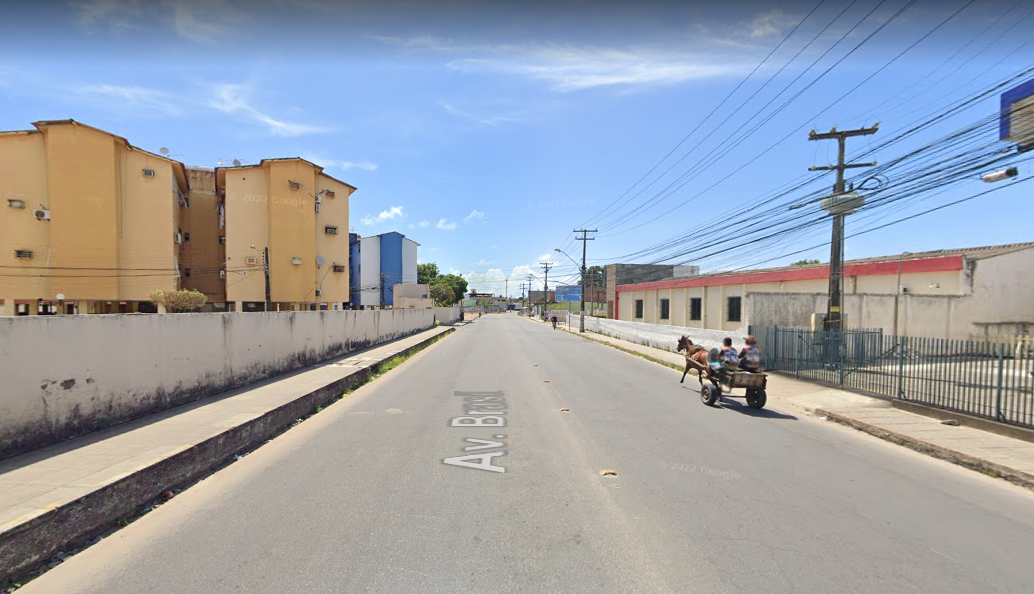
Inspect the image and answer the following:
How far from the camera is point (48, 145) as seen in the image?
28656 mm

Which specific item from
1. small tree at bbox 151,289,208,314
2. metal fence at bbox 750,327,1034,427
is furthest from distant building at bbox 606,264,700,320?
metal fence at bbox 750,327,1034,427

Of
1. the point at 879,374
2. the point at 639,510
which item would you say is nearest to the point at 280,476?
the point at 639,510

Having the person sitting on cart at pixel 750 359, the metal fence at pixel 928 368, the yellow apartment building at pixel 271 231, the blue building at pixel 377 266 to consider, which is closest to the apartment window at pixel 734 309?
the metal fence at pixel 928 368

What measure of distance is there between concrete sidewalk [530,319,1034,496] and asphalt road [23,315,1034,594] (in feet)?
1.05

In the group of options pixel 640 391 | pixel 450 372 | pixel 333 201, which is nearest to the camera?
pixel 640 391

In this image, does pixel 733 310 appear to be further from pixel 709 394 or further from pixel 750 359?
pixel 709 394

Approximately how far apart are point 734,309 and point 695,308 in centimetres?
484

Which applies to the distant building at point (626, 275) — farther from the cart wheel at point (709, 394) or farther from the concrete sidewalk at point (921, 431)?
the cart wheel at point (709, 394)

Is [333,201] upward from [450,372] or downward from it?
upward

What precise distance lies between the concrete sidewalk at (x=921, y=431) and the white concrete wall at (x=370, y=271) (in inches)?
2253

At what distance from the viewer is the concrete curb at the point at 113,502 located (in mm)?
3299

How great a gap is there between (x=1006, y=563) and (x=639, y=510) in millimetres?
2629

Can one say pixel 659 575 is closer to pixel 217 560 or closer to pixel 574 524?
pixel 574 524

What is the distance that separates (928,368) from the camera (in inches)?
353
